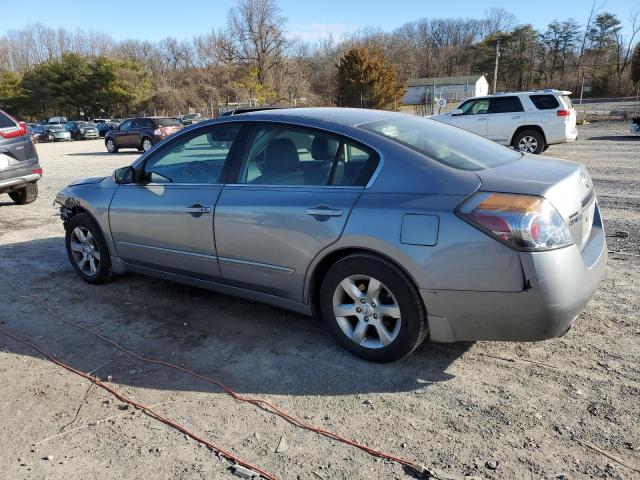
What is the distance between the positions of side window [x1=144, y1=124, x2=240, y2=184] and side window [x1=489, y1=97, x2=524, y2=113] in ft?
41.8

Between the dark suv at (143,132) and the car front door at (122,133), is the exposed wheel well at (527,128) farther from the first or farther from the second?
the car front door at (122,133)

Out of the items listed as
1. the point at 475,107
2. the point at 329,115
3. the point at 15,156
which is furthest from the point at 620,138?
the point at 15,156

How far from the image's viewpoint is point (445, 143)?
3.48 m

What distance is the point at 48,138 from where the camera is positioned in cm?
3881

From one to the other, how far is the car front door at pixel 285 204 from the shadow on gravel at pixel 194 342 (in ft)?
1.35

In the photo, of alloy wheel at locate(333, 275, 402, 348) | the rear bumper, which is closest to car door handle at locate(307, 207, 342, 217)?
alloy wheel at locate(333, 275, 402, 348)

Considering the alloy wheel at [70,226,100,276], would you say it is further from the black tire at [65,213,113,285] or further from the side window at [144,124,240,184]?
the side window at [144,124,240,184]

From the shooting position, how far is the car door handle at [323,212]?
10.3 feet

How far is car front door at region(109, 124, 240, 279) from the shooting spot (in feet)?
12.6

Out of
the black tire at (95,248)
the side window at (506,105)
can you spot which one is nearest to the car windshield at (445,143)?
the black tire at (95,248)

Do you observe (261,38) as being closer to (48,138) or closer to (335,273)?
(48,138)

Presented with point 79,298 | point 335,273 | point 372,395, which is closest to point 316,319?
point 335,273

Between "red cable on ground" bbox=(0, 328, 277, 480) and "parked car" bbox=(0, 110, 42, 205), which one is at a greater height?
"parked car" bbox=(0, 110, 42, 205)

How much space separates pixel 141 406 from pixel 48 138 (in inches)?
1649
